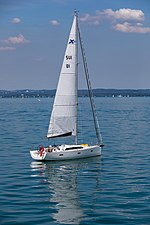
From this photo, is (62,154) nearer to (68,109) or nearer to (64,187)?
(68,109)

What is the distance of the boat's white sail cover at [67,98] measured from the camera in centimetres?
4462

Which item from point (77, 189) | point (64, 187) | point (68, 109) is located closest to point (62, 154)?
point (68, 109)

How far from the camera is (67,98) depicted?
148 ft

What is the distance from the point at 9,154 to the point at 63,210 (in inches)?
968

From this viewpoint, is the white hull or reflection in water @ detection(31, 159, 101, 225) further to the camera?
the white hull

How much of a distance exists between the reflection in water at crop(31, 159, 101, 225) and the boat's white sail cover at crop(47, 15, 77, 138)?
169 inches

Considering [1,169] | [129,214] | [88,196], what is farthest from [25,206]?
[1,169]

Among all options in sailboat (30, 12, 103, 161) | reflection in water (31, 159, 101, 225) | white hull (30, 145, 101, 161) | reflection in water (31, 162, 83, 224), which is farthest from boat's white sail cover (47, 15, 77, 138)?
reflection in water (31, 162, 83, 224)

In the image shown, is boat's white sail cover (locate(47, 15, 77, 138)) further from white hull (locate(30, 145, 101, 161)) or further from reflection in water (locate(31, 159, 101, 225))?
reflection in water (locate(31, 159, 101, 225))

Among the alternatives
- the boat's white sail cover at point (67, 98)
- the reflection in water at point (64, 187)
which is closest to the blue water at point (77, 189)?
the reflection in water at point (64, 187)

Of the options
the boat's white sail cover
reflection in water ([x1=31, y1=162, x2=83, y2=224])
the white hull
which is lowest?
reflection in water ([x1=31, y1=162, x2=83, y2=224])

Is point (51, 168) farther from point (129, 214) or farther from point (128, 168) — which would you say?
point (129, 214)

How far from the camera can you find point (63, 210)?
25.9 m

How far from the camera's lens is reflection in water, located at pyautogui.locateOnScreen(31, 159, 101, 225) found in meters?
25.0
